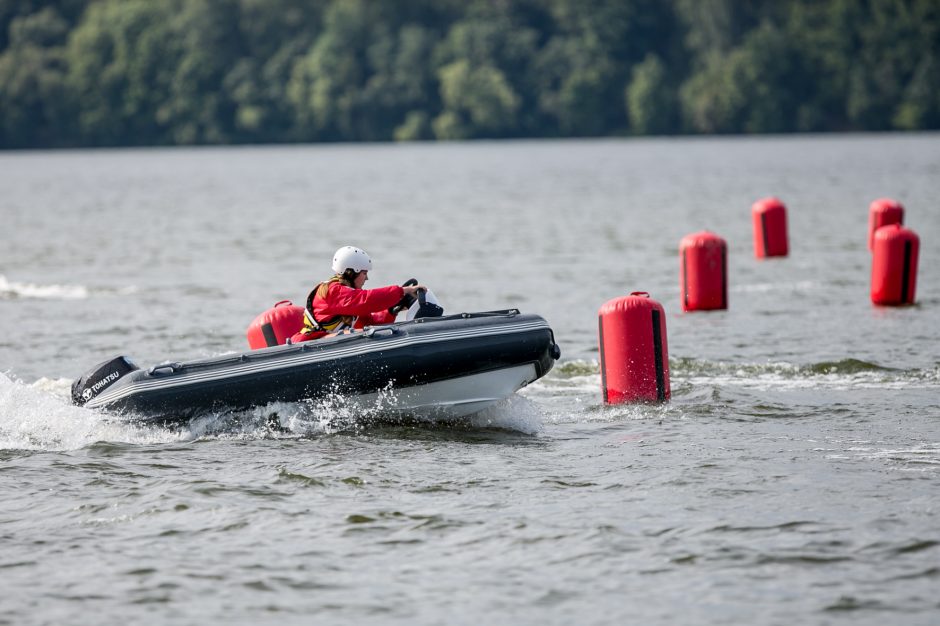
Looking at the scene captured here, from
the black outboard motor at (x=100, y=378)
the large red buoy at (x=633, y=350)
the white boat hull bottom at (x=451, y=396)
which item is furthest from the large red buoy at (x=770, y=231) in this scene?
the black outboard motor at (x=100, y=378)

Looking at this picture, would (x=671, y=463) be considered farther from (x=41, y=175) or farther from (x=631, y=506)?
(x=41, y=175)

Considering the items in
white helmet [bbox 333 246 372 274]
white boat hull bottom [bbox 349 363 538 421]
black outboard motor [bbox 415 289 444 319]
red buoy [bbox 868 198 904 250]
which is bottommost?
white boat hull bottom [bbox 349 363 538 421]

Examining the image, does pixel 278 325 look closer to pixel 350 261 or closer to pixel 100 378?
pixel 350 261

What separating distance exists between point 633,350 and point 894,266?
706 centimetres

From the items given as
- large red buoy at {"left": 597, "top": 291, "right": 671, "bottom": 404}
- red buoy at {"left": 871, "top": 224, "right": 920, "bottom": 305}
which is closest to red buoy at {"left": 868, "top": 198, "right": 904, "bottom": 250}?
red buoy at {"left": 871, "top": 224, "right": 920, "bottom": 305}

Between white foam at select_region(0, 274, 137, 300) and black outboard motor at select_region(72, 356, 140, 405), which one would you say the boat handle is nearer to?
black outboard motor at select_region(72, 356, 140, 405)

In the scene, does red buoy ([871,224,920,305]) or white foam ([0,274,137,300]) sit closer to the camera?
red buoy ([871,224,920,305])

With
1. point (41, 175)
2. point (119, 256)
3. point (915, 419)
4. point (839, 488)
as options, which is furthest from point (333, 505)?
point (41, 175)

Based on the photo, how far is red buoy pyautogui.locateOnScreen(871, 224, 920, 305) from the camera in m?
17.3

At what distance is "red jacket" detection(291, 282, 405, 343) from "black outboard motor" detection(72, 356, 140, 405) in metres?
1.22

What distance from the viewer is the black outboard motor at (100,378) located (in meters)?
11.1

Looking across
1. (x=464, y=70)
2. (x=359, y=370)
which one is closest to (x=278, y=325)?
(x=359, y=370)

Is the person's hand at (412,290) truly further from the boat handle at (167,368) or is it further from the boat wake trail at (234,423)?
the boat handle at (167,368)

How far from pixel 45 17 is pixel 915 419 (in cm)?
11026
